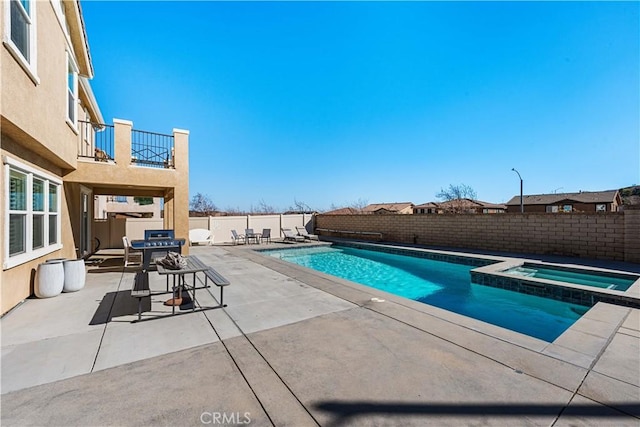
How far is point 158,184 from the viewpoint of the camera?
30.9 ft

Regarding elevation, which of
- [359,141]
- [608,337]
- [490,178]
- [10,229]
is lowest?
[608,337]

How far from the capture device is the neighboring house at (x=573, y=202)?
35.0 meters

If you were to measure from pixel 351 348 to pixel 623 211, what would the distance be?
10.8 m

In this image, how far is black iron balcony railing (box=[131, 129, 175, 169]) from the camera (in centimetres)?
943

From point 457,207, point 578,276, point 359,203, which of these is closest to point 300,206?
point 359,203

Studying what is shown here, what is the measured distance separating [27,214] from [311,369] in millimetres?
6000

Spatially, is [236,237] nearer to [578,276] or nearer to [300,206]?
[578,276]

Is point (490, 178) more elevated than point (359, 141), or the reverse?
point (359, 141)

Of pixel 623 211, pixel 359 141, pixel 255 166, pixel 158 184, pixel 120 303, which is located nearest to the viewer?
pixel 120 303

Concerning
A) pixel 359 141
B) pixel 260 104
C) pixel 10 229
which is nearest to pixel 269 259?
pixel 10 229

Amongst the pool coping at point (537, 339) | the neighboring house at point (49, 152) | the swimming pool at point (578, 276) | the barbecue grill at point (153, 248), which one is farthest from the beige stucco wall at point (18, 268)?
the swimming pool at point (578, 276)

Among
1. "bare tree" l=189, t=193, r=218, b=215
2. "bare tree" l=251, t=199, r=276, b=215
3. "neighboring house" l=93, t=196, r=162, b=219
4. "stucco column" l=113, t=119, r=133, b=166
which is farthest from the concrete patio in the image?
"bare tree" l=251, t=199, r=276, b=215

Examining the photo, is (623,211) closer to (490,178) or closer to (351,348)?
(351,348)

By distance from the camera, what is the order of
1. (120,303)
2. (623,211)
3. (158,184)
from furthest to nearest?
1. (158,184)
2. (623,211)
3. (120,303)
